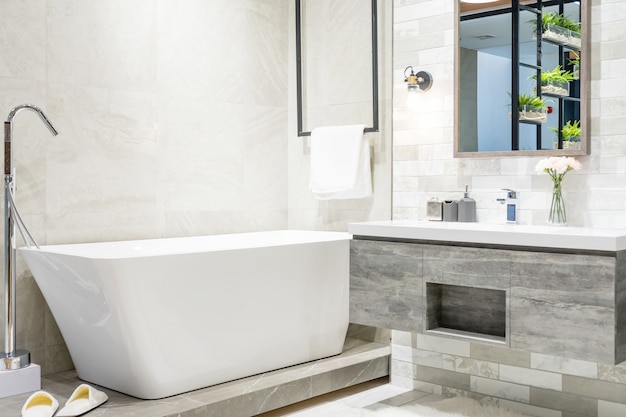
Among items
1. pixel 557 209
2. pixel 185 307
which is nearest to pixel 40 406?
pixel 185 307

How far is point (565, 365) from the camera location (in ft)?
10.5

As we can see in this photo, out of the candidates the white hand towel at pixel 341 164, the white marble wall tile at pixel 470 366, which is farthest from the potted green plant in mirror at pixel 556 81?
the white marble wall tile at pixel 470 366

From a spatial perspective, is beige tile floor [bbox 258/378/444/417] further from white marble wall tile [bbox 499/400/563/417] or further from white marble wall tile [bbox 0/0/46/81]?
white marble wall tile [bbox 0/0/46/81]

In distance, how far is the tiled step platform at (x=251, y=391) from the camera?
2871 millimetres

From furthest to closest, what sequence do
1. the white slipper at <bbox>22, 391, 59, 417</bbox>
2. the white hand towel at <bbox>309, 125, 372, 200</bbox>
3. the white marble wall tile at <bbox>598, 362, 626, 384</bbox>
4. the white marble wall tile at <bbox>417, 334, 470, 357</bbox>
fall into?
the white hand towel at <bbox>309, 125, 372, 200</bbox> → the white marble wall tile at <bbox>417, 334, 470, 357</bbox> → the white marble wall tile at <bbox>598, 362, 626, 384</bbox> → the white slipper at <bbox>22, 391, 59, 417</bbox>

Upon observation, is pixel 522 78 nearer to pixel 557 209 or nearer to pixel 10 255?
pixel 557 209

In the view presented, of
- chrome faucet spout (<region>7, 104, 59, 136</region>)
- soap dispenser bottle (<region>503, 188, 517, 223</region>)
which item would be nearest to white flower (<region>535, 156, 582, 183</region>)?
soap dispenser bottle (<region>503, 188, 517, 223</region>)

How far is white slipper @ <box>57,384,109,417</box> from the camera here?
2754 millimetres

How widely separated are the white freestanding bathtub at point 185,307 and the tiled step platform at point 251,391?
2.5 inches

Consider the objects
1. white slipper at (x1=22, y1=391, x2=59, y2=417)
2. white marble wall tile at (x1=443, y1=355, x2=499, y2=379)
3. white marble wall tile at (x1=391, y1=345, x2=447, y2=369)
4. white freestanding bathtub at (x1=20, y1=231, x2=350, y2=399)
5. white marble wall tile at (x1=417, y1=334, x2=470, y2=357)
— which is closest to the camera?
white slipper at (x1=22, y1=391, x2=59, y2=417)

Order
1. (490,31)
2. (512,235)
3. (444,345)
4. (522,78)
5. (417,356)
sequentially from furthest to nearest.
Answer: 1. (417,356)
2. (444,345)
3. (490,31)
4. (522,78)
5. (512,235)

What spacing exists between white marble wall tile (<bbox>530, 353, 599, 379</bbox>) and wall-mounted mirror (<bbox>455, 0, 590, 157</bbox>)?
0.97 m

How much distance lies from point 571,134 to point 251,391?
189cm

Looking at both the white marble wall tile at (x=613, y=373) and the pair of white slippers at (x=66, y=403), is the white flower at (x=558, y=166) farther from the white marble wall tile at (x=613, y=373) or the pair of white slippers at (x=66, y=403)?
the pair of white slippers at (x=66, y=403)
